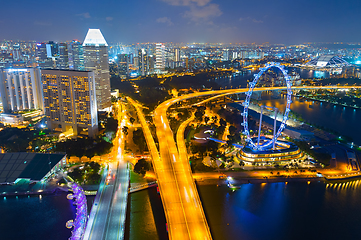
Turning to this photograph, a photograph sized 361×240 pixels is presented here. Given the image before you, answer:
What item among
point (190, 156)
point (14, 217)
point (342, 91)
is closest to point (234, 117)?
point (190, 156)

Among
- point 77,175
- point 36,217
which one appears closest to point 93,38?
point 77,175

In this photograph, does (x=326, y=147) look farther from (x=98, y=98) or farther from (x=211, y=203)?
(x=98, y=98)

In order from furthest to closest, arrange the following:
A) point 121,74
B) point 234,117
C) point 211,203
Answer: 1. point 121,74
2. point 234,117
3. point 211,203

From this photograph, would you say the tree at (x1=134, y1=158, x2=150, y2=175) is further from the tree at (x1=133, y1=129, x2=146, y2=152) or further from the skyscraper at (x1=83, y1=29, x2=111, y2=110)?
the skyscraper at (x1=83, y1=29, x2=111, y2=110)

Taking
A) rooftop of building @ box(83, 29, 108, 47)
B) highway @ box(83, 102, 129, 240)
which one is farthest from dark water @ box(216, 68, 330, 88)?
highway @ box(83, 102, 129, 240)

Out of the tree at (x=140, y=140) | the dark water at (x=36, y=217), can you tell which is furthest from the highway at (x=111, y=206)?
the tree at (x=140, y=140)

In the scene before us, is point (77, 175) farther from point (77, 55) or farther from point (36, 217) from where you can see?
point (77, 55)

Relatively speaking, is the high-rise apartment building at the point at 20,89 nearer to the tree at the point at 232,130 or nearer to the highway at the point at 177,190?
the highway at the point at 177,190
